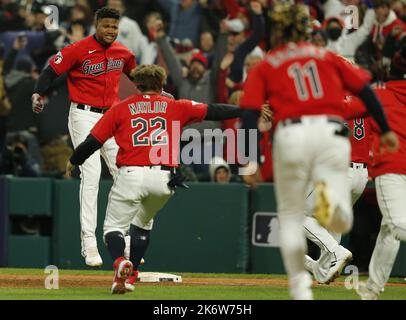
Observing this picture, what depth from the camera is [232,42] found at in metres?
16.0

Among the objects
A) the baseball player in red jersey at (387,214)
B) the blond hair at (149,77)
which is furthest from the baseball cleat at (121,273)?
the baseball player in red jersey at (387,214)

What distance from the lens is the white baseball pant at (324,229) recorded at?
10695mm

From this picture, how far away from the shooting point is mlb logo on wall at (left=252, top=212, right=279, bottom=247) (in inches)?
545

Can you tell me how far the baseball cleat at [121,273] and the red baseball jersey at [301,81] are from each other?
6.88 ft

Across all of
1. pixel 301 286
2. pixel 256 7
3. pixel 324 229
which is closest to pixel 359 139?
pixel 324 229

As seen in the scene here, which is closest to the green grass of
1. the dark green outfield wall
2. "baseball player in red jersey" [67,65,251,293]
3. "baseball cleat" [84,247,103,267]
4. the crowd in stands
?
"baseball player in red jersey" [67,65,251,293]

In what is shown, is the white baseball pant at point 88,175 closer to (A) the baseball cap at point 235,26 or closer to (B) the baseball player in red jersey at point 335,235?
(B) the baseball player in red jersey at point 335,235

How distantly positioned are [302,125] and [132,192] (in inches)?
91.5

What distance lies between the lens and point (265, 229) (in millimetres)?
13938

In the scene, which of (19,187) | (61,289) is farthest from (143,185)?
(19,187)

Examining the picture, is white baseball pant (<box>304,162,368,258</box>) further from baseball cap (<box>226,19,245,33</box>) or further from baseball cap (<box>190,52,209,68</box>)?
baseball cap (<box>226,19,245,33</box>)

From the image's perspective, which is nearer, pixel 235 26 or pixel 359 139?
pixel 359 139

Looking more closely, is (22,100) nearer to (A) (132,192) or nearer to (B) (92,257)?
(B) (92,257)
